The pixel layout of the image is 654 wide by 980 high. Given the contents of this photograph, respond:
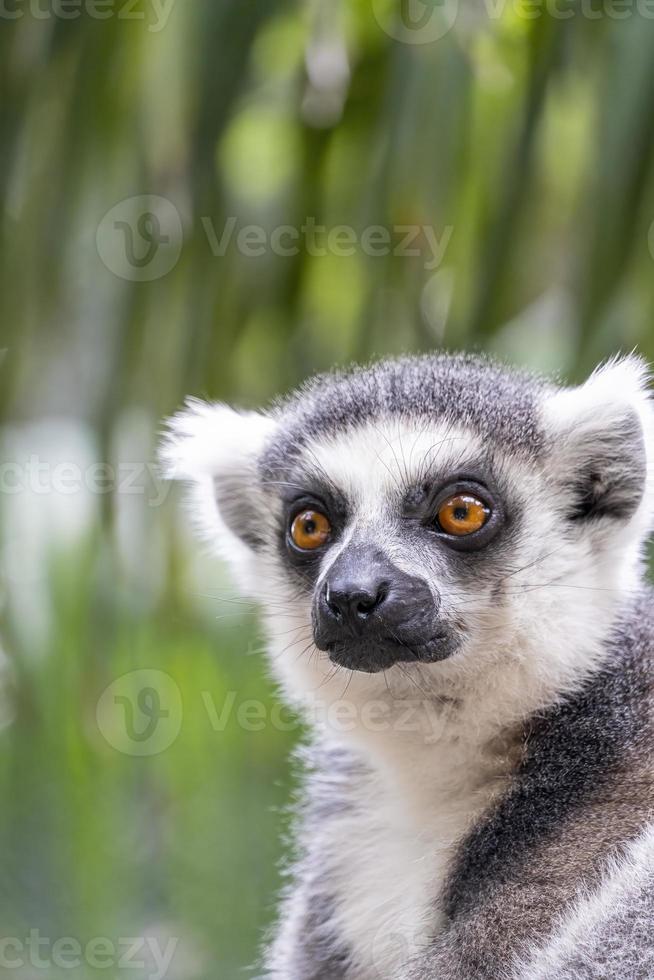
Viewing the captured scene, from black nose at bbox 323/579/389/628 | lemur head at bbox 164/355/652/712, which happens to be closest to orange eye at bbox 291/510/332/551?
lemur head at bbox 164/355/652/712

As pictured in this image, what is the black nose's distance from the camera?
1.83 meters

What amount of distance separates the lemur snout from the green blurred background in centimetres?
74

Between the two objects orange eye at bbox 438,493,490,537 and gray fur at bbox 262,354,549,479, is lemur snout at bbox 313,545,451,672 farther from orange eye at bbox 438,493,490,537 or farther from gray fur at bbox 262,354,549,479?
gray fur at bbox 262,354,549,479

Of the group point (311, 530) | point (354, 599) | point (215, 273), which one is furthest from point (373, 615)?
point (215, 273)

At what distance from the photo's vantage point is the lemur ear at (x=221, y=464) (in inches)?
96.2

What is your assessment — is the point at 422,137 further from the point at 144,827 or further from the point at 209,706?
the point at 144,827

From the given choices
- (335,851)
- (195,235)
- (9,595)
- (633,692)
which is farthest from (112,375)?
(633,692)

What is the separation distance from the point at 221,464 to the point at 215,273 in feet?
1.50

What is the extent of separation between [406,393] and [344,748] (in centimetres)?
75

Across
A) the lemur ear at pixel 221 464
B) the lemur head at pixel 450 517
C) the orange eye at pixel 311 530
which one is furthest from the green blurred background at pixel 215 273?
the orange eye at pixel 311 530

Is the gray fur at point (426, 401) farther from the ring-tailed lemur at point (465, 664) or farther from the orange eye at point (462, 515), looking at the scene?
the orange eye at point (462, 515)

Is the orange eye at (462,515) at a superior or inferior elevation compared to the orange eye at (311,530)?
superior

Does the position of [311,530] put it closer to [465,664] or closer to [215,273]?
[465,664]

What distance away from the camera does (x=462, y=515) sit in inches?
81.5
